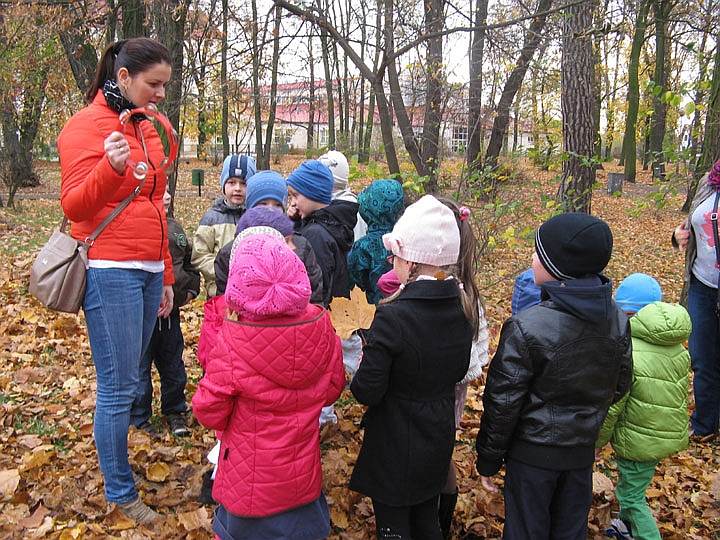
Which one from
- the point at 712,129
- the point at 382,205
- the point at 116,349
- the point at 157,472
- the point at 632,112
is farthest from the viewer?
the point at 632,112

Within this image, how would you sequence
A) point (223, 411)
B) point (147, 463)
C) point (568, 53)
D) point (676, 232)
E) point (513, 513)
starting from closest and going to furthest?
point (223, 411), point (513, 513), point (147, 463), point (676, 232), point (568, 53)

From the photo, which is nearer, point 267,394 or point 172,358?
point 267,394

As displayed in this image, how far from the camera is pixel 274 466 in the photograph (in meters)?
2.27

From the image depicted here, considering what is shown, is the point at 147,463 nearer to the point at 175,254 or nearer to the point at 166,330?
Answer: the point at 166,330

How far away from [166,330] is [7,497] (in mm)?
1216

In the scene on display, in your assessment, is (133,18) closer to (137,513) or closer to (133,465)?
(133,465)

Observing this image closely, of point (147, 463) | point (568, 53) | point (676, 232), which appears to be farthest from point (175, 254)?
point (568, 53)

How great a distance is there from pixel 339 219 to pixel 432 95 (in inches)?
203

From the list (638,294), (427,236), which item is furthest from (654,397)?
(427,236)

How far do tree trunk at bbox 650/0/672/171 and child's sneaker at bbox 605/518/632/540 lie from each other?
319cm

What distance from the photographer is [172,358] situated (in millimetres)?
3760

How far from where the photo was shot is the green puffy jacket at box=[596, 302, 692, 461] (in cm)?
270

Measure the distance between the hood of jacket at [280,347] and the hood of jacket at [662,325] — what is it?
1.54 metres

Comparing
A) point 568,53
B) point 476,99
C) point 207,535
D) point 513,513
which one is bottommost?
point 207,535
